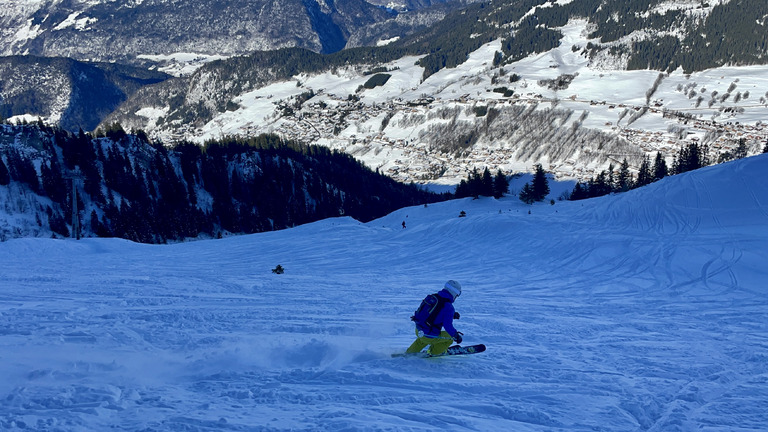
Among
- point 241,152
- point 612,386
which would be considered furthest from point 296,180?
point 612,386

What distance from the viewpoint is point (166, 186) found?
256ft

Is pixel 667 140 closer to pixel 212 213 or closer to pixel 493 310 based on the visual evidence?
pixel 212 213

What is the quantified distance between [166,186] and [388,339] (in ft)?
256

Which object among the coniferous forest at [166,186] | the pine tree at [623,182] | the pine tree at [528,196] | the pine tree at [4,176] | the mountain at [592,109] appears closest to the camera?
the pine tree at [528,196]

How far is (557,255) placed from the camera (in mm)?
23938

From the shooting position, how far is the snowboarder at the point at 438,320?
29.0ft

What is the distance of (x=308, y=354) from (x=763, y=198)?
1241 inches

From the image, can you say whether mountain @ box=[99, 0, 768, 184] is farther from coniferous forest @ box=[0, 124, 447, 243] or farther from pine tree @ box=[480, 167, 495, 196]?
pine tree @ box=[480, 167, 495, 196]

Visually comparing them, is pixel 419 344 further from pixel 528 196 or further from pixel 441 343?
pixel 528 196

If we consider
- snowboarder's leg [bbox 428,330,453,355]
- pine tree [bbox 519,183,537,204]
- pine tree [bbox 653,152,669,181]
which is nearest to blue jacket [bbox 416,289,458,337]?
snowboarder's leg [bbox 428,330,453,355]

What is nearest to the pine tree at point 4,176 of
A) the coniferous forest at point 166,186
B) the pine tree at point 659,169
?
the coniferous forest at point 166,186

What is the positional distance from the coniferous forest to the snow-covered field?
3810 centimetres

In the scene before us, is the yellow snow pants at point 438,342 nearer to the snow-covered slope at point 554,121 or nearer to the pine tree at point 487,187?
the pine tree at point 487,187

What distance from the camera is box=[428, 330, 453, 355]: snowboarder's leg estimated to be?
9.14 m
